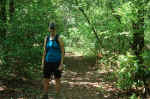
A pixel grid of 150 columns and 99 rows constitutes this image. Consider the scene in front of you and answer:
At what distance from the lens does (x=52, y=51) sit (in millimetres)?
5121

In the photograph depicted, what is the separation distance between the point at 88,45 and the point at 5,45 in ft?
22.4

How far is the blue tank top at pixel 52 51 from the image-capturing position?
5.09m

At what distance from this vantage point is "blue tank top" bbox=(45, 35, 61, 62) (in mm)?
5094

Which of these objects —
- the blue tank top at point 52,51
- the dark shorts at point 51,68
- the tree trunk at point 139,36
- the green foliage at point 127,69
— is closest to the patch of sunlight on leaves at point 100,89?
the green foliage at point 127,69

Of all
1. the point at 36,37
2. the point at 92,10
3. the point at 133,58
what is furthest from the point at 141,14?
the point at 92,10

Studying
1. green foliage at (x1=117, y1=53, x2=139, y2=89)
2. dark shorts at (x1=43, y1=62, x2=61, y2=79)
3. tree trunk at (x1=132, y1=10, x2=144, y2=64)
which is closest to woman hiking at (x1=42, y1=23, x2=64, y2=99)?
dark shorts at (x1=43, y1=62, x2=61, y2=79)

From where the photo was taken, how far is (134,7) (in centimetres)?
608

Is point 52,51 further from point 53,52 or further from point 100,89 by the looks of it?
point 100,89

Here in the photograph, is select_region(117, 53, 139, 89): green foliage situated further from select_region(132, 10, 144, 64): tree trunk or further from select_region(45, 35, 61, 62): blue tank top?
select_region(45, 35, 61, 62): blue tank top

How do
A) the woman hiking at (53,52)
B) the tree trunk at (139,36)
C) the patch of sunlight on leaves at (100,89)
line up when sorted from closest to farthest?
the woman hiking at (53,52) → the tree trunk at (139,36) → the patch of sunlight on leaves at (100,89)

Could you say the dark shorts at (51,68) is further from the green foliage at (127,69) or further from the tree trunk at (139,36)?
the tree trunk at (139,36)

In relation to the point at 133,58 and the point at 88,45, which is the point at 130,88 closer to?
the point at 133,58

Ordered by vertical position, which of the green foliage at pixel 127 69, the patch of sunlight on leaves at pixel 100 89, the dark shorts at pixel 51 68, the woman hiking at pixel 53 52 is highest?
the woman hiking at pixel 53 52

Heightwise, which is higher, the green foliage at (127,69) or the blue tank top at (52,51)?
the blue tank top at (52,51)
